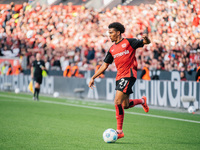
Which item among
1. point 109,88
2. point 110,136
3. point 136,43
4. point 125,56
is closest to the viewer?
point 110,136

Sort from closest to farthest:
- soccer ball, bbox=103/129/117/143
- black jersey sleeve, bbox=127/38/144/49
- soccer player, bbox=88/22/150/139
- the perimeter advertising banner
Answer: soccer ball, bbox=103/129/117/143 < black jersey sleeve, bbox=127/38/144/49 < soccer player, bbox=88/22/150/139 < the perimeter advertising banner

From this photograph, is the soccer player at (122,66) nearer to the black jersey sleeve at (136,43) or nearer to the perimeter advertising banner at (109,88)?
the black jersey sleeve at (136,43)

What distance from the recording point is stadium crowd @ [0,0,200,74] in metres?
21.8

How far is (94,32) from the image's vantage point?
29.0m

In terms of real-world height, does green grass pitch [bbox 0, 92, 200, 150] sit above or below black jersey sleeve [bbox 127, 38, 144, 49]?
below

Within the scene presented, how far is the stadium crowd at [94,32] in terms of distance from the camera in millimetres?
21750

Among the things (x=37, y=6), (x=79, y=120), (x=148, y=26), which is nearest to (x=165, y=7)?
(x=148, y=26)

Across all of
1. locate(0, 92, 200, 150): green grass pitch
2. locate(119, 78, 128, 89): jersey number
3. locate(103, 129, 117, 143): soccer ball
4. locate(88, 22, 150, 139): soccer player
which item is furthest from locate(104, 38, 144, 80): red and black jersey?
locate(0, 92, 200, 150): green grass pitch

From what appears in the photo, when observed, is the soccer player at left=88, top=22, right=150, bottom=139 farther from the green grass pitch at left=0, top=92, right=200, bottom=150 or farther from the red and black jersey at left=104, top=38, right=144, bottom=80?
the green grass pitch at left=0, top=92, right=200, bottom=150

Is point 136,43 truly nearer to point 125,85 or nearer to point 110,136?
point 125,85

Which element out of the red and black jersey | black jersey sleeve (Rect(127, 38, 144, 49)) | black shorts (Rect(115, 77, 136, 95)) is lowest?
black shorts (Rect(115, 77, 136, 95))

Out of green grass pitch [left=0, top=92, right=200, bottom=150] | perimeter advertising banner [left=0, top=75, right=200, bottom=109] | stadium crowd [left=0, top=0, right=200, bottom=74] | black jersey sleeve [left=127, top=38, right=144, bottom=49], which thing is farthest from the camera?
stadium crowd [left=0, top=0, right=200, bottom=74]

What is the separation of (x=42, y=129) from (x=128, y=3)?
21823 millimetres

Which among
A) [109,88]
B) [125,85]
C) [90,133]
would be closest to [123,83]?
[125,85]
